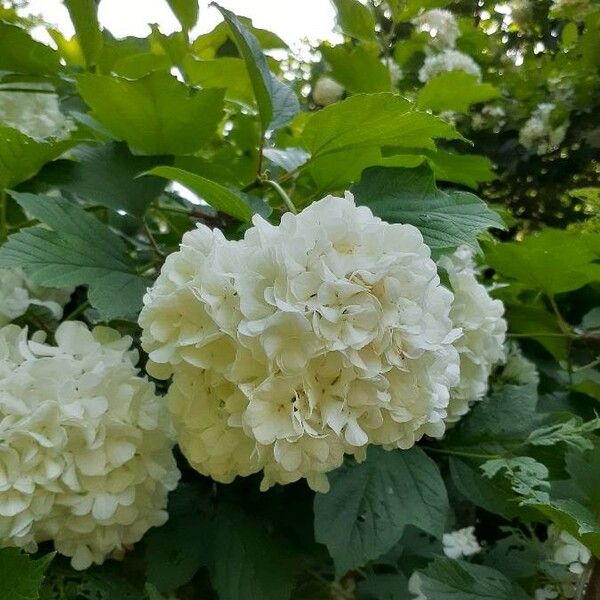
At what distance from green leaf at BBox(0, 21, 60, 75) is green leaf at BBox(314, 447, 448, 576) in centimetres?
53

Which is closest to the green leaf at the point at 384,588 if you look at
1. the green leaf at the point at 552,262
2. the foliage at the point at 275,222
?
the foliage at the point at 275,222

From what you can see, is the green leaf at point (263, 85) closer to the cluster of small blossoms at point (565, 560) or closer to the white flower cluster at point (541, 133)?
the cluster of small blossoms at point (565, 560)

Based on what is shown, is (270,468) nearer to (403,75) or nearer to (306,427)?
(306,427)

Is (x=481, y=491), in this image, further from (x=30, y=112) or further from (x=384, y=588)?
(x=30, y=112)

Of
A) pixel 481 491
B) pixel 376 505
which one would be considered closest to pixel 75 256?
pixel 376 505

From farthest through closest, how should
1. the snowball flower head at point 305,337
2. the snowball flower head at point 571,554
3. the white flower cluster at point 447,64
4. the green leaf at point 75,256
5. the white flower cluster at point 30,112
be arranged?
the white flower cluster at point 447,64 → the white flower cluster at point 30,112 → the snowball flower head at point 571,554 → the green leaf at point 75,256 → the snowball flower head at point 305,337

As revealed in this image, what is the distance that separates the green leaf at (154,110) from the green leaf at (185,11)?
25cm

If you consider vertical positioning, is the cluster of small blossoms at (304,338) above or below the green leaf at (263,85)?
below

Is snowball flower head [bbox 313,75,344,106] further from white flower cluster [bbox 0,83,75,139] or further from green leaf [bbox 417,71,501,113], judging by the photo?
white flower cluster [bbox 0,83,75,139]

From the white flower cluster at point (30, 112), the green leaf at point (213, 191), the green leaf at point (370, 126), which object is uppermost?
the green leaf at point (370, 126)

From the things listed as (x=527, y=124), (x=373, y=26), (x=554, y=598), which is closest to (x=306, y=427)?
(x=554, y=598)

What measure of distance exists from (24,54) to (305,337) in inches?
20.8

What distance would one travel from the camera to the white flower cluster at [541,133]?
147cm

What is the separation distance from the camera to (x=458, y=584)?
24.1 inches
